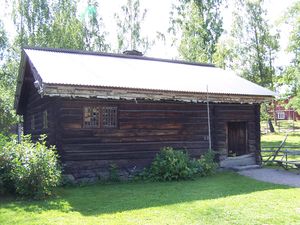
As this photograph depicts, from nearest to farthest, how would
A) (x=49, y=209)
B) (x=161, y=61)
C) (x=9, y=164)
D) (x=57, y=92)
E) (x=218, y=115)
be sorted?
(x=49, y=209) < (x=9, y=164) < (x=57, y=92) < (x=218, y=115) < (x=161, y=61)

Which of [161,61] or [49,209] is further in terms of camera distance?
[161,61]

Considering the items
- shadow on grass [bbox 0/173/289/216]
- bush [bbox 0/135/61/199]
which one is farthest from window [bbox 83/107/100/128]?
bush [bbox 0/135/61/199]

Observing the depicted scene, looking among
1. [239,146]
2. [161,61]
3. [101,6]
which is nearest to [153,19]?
[101,6]

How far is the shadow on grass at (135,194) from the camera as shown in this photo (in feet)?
26.0

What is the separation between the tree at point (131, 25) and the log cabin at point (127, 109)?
1963 cm

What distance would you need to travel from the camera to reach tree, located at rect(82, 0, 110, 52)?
34469 millimetres

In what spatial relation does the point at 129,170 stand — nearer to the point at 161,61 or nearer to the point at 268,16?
the point at 161,61

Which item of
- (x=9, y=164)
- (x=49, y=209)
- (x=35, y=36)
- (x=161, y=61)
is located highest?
(x=35, y=36)

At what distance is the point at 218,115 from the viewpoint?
46.8ft

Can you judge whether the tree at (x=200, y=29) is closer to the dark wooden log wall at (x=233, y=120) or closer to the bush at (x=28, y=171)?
the dark wooden log wall at (x=233, y=120)

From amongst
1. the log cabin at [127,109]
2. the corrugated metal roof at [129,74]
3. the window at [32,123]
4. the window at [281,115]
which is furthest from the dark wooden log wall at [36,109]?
the window at [281,115]

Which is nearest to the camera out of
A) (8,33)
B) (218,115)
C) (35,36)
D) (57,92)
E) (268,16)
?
(57,92)

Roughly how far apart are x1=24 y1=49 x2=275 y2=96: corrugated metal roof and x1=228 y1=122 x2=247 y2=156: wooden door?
1940mm

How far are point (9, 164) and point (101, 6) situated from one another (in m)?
29.2
